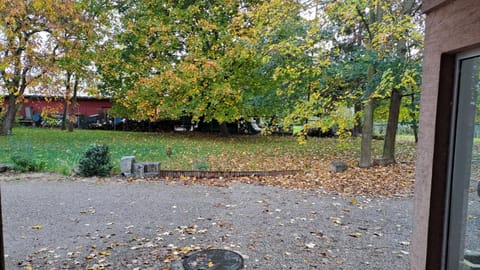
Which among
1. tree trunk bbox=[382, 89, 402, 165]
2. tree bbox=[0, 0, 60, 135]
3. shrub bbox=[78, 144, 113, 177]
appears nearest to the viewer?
shrub bbox=[78, 144, 113, 177]

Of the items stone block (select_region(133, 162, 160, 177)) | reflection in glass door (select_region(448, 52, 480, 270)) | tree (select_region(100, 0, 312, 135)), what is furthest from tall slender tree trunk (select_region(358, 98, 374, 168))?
reflection in glass door (select_region(448, 52, 480, 270))

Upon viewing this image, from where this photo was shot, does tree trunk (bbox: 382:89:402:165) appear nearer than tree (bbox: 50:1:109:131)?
Yes

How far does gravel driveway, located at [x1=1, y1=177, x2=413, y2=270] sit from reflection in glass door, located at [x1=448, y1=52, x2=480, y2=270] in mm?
1594

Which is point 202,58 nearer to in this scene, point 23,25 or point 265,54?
point 265,54

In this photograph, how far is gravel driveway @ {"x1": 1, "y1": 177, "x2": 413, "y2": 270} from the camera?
9.76 ft

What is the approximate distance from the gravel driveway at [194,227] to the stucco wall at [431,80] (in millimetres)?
1525

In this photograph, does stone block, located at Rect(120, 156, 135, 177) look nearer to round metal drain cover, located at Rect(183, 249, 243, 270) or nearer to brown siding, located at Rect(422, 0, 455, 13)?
round metal drain cover, located at Rect(183, 249, 243, 270)

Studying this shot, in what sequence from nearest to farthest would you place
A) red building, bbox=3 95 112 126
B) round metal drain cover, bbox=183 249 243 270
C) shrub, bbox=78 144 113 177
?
round metal drain cover, bbox=183 249 243 270 < shrub, bbox=78 144 113 177 < red building, bbox=3 95 112 126

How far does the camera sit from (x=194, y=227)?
3836 millimetres

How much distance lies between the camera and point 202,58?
11.2 m

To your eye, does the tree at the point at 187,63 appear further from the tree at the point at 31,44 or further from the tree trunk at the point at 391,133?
the tree trunk at the point at 391,133

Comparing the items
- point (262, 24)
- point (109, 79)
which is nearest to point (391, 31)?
point (262, 24)

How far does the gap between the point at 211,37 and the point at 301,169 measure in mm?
7181

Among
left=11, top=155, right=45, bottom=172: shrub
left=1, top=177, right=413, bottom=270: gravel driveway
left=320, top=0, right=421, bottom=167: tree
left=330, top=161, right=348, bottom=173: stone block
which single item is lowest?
left=1, top=177, right=413, bottom=270: gravel driveway
